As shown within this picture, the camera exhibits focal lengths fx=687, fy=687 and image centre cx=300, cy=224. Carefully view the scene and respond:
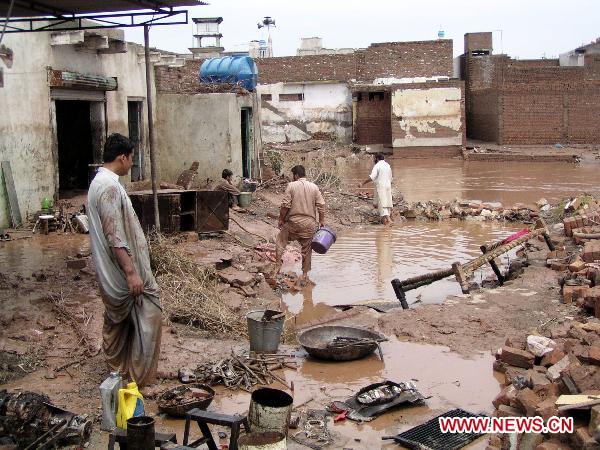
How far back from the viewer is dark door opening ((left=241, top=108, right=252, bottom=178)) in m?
18.8

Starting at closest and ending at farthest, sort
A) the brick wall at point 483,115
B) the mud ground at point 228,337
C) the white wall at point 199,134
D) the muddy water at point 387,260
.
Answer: the mud ground at point 228,337 → the muddy water at point 387,260 → the white wall at point 199,134 → the brick wall at point 483,115

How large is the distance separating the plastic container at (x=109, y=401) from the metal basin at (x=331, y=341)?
2163 millimetres

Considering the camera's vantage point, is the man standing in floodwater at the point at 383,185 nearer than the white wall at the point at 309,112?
Yes

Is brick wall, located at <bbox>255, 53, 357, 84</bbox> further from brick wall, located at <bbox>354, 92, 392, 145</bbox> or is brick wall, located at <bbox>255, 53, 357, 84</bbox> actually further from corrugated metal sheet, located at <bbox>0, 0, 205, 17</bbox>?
corrugated metal sheet, located at <bbox>0, 0, 205, 17</bbox>

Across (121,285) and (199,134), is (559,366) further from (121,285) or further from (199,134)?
(199,134)

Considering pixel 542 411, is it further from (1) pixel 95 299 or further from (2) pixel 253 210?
(2) pixel 253 210

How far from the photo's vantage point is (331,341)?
6.92m

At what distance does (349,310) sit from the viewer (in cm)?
877

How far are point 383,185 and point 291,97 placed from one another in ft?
71.6

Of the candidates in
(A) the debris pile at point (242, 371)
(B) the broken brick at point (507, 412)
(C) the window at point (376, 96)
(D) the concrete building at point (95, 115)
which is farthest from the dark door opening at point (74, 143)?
(C) the window at point (376, 96)

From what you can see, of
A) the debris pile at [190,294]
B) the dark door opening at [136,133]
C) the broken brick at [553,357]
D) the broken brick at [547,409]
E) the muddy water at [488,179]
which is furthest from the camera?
the muddy water at [488,179]

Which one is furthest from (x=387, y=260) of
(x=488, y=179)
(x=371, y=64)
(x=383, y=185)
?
(x=371, y=64)

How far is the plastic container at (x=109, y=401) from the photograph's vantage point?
16.3ft

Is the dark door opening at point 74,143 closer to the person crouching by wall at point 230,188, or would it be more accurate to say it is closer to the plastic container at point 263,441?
the person crouching by wall at point 230,188
